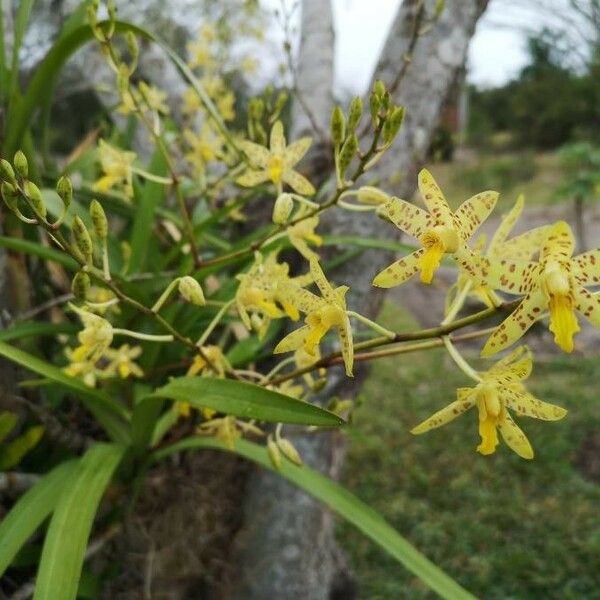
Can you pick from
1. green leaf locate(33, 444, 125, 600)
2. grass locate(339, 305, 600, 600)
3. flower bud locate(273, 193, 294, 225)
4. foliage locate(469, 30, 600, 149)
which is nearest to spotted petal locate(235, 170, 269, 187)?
flower bud locate(273, 193, 294, 225)

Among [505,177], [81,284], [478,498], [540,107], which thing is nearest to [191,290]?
[81,284]

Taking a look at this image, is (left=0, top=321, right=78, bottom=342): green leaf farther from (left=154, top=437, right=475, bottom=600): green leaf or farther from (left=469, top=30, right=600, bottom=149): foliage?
(left=469, top=30, right=600, bottom=149): foliage

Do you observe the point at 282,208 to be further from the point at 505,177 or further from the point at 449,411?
the point at 505,177

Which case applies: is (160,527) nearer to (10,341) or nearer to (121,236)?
(10,341)

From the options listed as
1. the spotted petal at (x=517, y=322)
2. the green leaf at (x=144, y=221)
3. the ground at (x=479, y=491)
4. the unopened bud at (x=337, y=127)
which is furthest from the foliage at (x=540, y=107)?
the spotted petal at (x=517, y=322)

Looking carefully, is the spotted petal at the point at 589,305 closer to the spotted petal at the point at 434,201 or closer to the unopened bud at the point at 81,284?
the spotted petal at the point at 434,201
